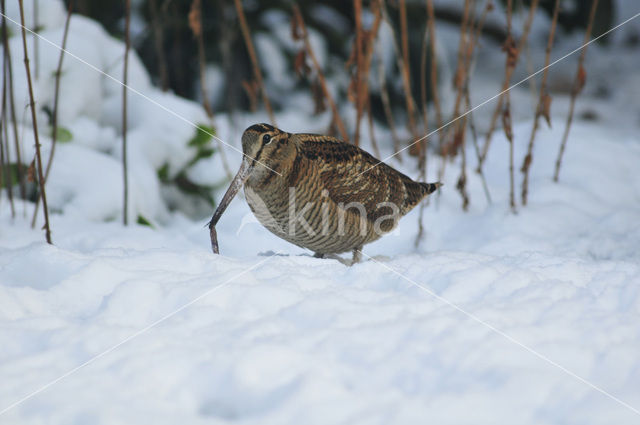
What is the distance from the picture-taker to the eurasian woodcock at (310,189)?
2201mm

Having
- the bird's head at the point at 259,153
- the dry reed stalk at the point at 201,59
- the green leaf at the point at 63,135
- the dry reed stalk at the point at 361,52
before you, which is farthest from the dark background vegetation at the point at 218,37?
the bird's head at the point at 259,153

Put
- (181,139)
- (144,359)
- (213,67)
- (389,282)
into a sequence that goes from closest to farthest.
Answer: (144,359) → (389,282) → (181,139) → (213,67)

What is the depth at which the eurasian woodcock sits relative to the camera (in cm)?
220

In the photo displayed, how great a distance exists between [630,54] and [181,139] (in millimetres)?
5104

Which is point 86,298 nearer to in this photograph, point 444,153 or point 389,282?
point 389,282

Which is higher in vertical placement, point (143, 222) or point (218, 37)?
point (218, 37)

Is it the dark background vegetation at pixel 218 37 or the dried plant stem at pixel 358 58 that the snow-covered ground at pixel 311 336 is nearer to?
the dried plant stem at pixel 358 58

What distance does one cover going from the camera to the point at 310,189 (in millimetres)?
2262

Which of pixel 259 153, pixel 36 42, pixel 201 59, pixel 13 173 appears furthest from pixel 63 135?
pixel 259 153

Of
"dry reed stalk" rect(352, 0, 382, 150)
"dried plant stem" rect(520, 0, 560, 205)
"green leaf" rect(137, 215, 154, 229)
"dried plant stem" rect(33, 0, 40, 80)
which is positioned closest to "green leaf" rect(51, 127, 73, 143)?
"dried plant stem" rect(33, 0, 40, 80)

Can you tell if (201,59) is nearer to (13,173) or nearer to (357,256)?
(13,173)

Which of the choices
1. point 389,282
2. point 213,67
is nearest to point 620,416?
point 389,282

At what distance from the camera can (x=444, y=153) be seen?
3186 millimetres

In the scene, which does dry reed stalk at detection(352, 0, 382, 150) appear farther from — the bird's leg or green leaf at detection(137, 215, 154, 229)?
green leaf at detection(137, 215, 154, 229)
